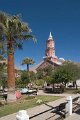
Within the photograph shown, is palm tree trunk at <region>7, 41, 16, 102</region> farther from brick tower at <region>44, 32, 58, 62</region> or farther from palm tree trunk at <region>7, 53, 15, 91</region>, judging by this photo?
brick tower at <region>44, 32, 58, 62</region>

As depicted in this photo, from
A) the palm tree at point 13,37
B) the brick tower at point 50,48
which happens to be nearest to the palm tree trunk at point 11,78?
the palm tree at point 13,37

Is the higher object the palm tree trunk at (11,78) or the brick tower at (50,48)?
the brick tower at (50,48)

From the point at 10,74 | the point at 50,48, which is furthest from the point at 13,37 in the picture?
the point at 50,48

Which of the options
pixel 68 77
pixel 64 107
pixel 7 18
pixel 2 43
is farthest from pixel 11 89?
pixel 68 77

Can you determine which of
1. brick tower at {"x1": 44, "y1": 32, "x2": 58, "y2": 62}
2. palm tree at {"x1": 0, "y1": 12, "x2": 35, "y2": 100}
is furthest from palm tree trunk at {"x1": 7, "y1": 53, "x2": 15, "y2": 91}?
brick tower at {"x1": 44, "y1": 32, "x2": 58, "y2": 62}

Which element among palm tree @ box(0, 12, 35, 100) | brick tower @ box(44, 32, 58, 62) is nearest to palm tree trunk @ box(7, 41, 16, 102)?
palm tree @ box(0, 12, 35, 100)

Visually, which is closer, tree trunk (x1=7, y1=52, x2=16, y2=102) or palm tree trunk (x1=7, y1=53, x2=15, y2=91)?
tree trunk (x1=7, y1=52, x2=16, y2=102)

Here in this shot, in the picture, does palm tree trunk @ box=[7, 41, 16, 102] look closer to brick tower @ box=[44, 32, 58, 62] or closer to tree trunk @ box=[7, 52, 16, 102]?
tree trunk @ box=[7, 52, 16, 102]

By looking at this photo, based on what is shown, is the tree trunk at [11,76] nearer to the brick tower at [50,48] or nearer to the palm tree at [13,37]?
the palm tree at [13,37]

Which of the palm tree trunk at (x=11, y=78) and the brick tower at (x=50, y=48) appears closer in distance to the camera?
the palm tree trunk at (x=11, y=78)

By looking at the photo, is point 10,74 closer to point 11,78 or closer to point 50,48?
point 11,78

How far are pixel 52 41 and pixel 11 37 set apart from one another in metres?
111

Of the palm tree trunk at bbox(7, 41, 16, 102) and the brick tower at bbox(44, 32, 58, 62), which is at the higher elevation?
the brick tower at bbox(44, 32, 58, 62)

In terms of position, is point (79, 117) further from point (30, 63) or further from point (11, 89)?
point (30, 63)
